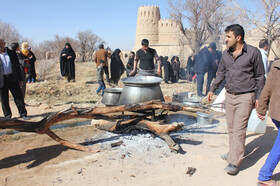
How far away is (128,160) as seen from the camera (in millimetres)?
3240

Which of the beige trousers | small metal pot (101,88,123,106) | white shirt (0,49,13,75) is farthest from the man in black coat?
the beige trousers

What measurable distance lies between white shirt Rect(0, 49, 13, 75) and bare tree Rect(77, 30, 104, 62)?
21.9 meters

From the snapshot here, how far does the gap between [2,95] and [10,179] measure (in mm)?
2506

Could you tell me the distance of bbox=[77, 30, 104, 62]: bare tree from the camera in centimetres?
2595

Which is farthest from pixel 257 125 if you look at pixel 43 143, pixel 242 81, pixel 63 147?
pixel 43 143

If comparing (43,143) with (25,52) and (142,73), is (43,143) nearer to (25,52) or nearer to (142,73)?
(142,73)

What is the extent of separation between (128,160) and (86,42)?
25067 mm

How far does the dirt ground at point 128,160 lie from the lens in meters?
2.75

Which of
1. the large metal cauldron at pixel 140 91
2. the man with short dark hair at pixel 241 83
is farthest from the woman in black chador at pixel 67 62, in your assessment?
the man with short dark hair at pixel 241 83

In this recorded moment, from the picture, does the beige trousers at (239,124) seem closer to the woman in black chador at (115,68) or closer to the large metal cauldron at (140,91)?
the large metal cauldron at (140,91)

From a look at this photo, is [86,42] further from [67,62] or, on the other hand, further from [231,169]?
[231,169]

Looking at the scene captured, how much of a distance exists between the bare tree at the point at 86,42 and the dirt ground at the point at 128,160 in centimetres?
2285

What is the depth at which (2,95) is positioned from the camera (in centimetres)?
458

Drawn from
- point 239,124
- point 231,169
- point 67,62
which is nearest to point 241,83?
point 239,124
